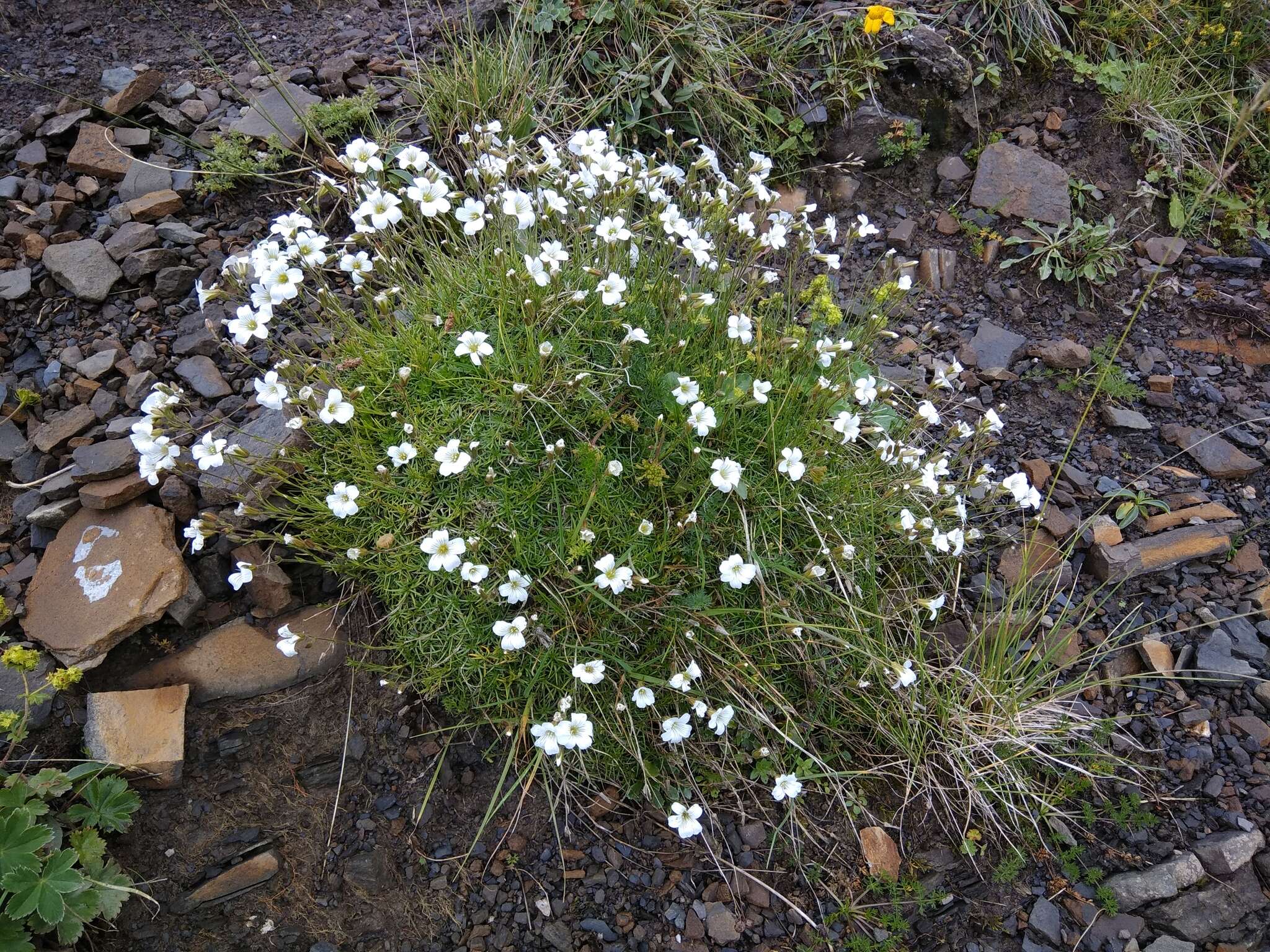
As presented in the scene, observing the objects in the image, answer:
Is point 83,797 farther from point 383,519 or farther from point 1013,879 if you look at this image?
point 1013,879

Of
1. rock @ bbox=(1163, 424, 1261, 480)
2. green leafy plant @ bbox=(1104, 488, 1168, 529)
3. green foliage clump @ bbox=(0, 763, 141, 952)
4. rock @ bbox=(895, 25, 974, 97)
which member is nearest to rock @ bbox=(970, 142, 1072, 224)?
rock @ bbox=(895, 25, 974, 97)

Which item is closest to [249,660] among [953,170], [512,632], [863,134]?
[512,632]

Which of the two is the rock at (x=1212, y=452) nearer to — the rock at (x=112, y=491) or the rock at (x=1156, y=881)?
the rock at (x=1156, y=881)

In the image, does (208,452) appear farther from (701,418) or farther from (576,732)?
(701,418)

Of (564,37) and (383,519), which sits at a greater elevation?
(564,37)

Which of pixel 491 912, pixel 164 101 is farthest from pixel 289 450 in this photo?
pixel 164 101

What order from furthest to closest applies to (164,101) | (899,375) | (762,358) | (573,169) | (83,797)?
(164,101) < (899,375) < (573,169) < (762,358) < (83,797)
